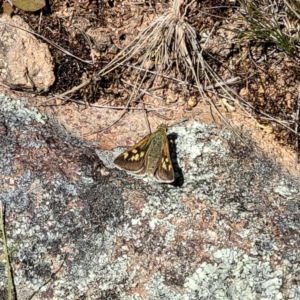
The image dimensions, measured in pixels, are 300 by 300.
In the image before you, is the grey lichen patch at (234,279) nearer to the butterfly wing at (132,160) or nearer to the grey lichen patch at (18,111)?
the butterfly wing at (132,160)

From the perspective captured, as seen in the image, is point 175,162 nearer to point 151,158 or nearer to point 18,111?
point 151,158

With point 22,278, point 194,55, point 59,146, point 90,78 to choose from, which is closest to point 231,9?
point 194,55

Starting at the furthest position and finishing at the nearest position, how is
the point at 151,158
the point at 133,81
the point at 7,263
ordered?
1. the point at 133,81
2. the point at 151,158
3. the point at 7,263

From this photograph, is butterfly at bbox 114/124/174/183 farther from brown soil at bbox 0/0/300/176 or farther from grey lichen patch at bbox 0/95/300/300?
brown soil at bbox 0/0/300/176

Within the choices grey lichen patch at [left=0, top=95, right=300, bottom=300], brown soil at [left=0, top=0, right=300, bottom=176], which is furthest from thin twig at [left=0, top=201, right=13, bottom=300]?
brown soil at [left=0, top=0, right=300, bottom=176]

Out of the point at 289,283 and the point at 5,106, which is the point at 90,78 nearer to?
the point at 5,106

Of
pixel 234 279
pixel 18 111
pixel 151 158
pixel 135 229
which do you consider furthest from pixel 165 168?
pixel 18 111
